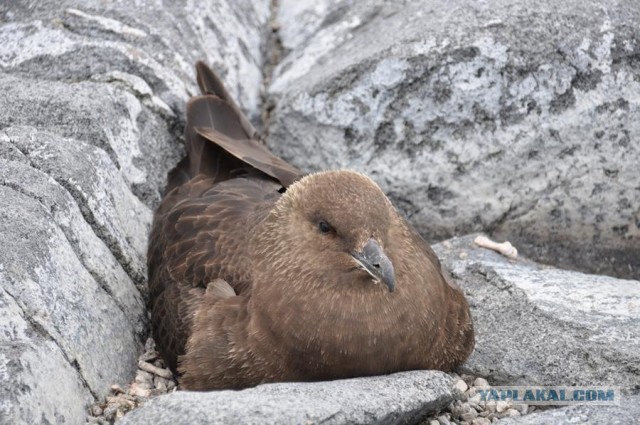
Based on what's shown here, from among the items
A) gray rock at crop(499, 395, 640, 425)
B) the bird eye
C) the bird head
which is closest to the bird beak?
the bird head

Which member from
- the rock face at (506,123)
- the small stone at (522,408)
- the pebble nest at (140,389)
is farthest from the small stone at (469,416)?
the rock face at (506,123)

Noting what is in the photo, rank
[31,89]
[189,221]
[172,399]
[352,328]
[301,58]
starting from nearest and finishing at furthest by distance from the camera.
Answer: [172,399] → [352,328] → [189,221] → [31,89] → [301,58]

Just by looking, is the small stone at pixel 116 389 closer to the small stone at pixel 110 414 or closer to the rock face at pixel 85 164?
the rock face at pixel 85 164

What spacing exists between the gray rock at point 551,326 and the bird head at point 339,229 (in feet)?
3.48

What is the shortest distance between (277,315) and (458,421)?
1100mm

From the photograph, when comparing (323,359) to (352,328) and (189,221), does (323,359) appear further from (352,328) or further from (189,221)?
(189,221)

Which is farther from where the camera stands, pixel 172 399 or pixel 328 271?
pixel 328 271

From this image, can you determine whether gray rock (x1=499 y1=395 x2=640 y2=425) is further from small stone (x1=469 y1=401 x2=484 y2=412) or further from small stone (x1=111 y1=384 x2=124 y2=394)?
small stone (x1=111 y1=384 x2=124 y2=394)

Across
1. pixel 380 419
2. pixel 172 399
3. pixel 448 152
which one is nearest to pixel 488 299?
pixel 448 152

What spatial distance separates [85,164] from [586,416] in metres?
3.13

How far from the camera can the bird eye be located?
503 centimetres

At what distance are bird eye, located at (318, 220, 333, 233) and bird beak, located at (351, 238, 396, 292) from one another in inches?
8.8

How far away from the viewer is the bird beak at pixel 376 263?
4.73m

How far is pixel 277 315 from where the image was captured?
16.8 ft
